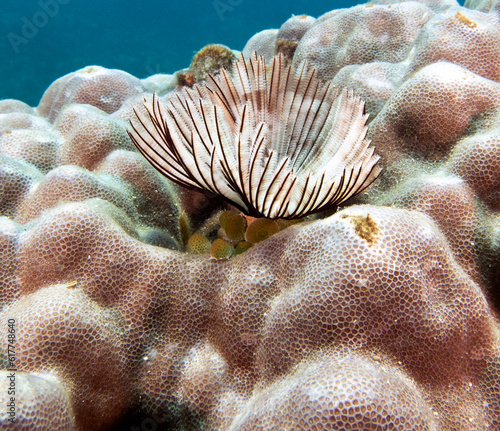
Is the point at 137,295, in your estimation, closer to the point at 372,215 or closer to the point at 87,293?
the point at 87,293

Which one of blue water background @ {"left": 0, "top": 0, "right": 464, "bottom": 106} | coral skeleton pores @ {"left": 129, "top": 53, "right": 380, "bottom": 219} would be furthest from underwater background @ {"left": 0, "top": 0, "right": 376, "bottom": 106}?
coral skeleton pores @ {"left": 129, "top": 53, "right": 380, "bottom": 219}

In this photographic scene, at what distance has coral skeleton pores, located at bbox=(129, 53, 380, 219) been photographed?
154 centimetres

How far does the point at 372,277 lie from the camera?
1392 millimetres

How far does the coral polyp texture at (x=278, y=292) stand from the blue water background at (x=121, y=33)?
18.2m

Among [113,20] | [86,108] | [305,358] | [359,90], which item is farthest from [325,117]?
[113,20]

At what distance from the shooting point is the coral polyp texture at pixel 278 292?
139 cm

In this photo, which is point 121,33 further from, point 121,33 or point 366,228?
point 366,228

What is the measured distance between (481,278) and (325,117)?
1.29 m

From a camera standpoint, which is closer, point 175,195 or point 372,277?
A: point 372,277

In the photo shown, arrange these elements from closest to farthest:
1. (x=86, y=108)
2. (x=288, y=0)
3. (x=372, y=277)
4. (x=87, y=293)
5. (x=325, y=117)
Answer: (x=372, y=277) → (x=87, y=293) → (x=325, y=117) → (x=86, y=108) → (x=288, y=0)

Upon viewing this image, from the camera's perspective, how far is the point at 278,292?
1.66 metres

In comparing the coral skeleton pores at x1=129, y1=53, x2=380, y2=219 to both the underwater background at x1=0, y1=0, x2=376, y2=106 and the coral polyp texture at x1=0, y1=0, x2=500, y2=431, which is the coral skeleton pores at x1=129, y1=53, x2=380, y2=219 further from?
the underwater background at x1=0, y1=0, x2=376, y2=106

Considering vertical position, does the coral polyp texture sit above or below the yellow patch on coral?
below

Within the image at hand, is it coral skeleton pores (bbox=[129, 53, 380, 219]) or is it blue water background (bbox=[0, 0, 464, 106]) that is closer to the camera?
coral skeleton pores (bbox=[129, 53, 380, 219])
